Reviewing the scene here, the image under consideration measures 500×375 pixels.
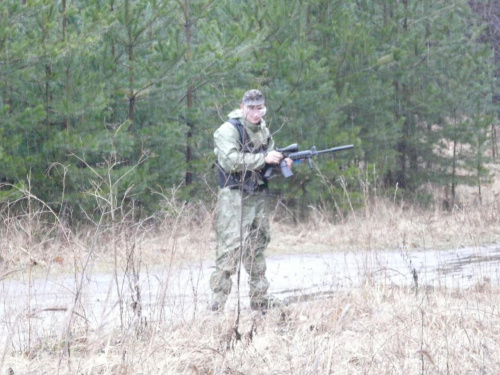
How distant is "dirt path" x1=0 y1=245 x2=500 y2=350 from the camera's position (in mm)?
4914

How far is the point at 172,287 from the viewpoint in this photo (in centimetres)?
603

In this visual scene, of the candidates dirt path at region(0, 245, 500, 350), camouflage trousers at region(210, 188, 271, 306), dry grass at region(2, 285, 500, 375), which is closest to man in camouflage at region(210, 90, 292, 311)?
camouflage trousers at region(210, 188, 271, 306)

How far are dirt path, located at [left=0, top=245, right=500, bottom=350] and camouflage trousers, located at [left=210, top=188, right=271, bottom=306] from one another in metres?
0.17

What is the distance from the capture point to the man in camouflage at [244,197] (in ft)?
21.2

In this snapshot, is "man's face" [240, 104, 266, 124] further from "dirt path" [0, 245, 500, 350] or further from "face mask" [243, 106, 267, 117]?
"dirt path" [0, 245, 500, 350]

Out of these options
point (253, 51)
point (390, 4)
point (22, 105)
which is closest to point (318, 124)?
point (253, 51)

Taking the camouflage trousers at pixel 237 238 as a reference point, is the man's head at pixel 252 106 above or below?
above

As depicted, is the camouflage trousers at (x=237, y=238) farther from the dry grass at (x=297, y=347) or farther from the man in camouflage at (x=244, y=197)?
the dry grass at (x=297, y=347)

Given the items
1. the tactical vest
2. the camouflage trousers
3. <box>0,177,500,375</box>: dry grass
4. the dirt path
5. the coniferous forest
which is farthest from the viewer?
the coniferous forest

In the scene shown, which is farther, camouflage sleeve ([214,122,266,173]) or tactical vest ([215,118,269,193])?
tactical vest ([215,118,269,193])

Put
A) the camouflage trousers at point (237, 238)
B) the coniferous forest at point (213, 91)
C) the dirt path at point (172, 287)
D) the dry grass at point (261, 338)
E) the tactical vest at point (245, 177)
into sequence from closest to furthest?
the dry grass at point (261, 338) < the dirt path at point (172, 287) < the camouflage trousers at point (237, 238) < the tactical vest at point (245, 177) < the coniferous forest at point (213, 91)

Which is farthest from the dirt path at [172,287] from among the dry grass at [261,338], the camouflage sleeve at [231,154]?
the camouflage sleeve at [231,154]

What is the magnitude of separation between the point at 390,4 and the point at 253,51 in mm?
6135

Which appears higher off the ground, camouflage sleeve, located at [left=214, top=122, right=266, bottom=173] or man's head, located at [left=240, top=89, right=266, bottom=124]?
man's head, located at [left=240, top=89, right=266, bottom=124]
